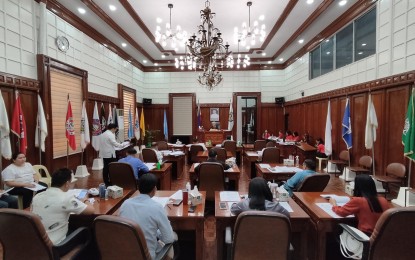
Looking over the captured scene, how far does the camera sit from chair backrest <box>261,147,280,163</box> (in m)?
6.08

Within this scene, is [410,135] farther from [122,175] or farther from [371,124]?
[122,175]

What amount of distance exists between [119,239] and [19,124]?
4.23m

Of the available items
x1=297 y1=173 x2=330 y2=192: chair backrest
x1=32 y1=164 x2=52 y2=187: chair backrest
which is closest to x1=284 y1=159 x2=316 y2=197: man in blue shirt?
x1=297 y1=173 x2=330 y2=192: chair backrest

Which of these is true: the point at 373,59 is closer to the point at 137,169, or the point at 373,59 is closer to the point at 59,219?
the point at 137,169

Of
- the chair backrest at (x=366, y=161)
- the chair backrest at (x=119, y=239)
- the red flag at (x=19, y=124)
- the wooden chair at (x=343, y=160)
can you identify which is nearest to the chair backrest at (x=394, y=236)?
the chair backrest at (x=119, y=239)

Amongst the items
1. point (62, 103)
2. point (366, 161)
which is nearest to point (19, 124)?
point (62, 103)

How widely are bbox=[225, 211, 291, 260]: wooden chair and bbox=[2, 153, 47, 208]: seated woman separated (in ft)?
12.0

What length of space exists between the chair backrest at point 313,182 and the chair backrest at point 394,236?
1478 mm

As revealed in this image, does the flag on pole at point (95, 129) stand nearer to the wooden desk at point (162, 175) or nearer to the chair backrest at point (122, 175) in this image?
the wooden desk at point (162, 175)

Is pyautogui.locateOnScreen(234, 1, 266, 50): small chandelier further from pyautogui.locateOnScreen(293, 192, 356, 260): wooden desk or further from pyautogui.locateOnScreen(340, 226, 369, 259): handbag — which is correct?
pyautogui.locateOnScreen(340, 226, 369, 259): handbag

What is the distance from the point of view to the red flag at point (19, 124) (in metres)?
4.74

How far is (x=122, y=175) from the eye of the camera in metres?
4.21

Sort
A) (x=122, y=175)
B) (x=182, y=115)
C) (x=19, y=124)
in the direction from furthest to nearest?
(x=182, y=115) → (x=19, y=124) → (x=122, y=175)

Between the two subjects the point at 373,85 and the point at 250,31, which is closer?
the point at 373,85
